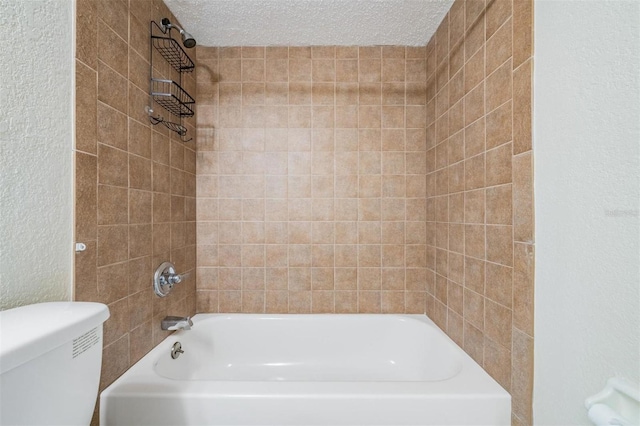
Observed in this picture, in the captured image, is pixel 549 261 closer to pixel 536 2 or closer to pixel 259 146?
pixel 536 2

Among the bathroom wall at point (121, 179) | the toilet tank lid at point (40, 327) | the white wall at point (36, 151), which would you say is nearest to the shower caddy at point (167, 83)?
the bathroom wall at point (121, 179)

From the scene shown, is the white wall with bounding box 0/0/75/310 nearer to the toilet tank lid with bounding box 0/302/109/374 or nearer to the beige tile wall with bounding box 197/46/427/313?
the toilet tank lid with bounding box 0/302/109/374

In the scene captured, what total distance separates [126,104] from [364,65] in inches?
55.0

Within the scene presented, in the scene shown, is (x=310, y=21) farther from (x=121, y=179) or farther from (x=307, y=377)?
(x=307, y=377)

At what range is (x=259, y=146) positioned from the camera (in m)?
1.93

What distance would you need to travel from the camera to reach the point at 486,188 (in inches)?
48.1

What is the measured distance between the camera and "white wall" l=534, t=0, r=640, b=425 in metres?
0.65

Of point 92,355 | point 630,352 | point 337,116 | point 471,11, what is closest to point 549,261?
point 630,352

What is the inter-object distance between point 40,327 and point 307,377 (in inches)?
57.5

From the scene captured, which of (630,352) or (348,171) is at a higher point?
(348,171)

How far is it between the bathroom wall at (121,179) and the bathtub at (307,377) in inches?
8.1

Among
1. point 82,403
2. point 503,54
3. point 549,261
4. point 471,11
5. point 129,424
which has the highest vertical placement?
point 471,11

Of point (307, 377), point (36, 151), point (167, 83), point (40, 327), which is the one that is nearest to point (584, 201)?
point (40, 327)

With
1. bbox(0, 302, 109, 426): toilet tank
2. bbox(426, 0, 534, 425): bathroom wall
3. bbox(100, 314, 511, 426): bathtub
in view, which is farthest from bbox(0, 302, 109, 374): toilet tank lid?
bbox(426, 0, 534, 425): bathroom wall
